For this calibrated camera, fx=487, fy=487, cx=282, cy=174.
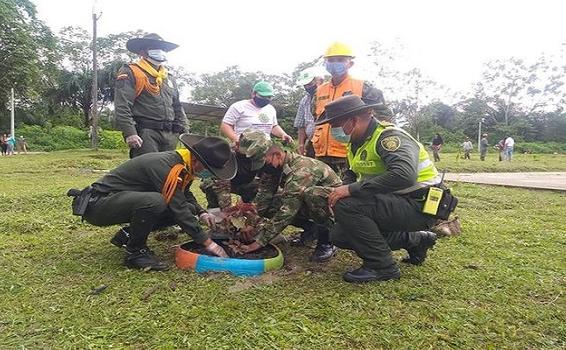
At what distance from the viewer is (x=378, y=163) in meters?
3.23

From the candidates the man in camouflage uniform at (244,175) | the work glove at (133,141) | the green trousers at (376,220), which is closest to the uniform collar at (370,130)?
the green trousers at (376,220)

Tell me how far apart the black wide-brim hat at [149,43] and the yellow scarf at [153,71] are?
121 millimetres

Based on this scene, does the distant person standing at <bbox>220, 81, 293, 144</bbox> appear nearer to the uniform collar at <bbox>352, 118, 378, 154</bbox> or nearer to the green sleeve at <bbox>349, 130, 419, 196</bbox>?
the uniform collar at <bbox>352, 118, 378, 154</bbox>

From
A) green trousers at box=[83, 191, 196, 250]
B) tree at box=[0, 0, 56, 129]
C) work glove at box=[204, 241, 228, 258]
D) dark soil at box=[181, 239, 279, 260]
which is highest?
tree at box=[0, 0, 56, 129]

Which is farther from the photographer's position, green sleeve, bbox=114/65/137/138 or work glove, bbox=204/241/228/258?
green sleeve, bbox=114/65/137/138

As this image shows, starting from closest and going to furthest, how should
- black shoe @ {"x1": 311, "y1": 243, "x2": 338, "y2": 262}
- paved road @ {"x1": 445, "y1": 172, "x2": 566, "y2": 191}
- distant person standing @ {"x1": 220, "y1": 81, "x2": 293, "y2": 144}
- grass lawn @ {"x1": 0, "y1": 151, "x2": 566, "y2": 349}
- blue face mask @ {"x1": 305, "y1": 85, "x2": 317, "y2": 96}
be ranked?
grass lawn @ {"x1": 0, "y1": 151, "x2": 566, "y2": 349}, black shoe @ {"x1": 311, "y1": 243, "x2": 338, "y2": 262}, distant person standing @ {"x1": 220, "y1": 81, "x2": 293, "y2": 144}, blue face mask @ {"x1": 305, "y1": 85, "x2": 317, "y2": 96}, paved road @ {"x1": 445, "y1": 172, "x2": 566, "y2": 191}

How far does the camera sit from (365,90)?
14.4 ft

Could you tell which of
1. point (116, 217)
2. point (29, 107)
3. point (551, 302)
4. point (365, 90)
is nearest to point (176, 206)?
point (116, 217)

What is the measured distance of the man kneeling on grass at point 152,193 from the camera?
3434 mm

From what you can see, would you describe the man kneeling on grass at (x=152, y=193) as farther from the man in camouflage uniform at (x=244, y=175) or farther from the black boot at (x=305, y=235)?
the black boot at (x=305, y=235)

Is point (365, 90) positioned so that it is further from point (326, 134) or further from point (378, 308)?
point (378, 308)

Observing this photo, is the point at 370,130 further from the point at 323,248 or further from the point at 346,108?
the point at 323,248

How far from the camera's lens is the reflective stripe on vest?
3217mm

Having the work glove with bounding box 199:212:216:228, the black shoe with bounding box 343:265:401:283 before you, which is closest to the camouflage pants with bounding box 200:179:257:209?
the work glove with bounding box 199:212:216:228
